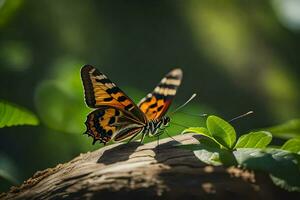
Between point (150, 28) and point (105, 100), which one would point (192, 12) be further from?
point (105, 100)

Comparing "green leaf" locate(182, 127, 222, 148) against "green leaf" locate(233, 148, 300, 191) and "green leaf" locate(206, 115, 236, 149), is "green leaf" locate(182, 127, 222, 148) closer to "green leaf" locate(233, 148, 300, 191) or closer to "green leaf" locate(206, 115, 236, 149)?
"green leaf" locate(206, 115, 236, 149)

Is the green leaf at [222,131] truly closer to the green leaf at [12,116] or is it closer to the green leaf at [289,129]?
the green leaf at [289,129]

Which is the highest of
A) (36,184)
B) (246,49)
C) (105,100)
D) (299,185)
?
(246,49)

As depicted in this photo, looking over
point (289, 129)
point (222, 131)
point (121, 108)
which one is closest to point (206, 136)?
point (222, 131)

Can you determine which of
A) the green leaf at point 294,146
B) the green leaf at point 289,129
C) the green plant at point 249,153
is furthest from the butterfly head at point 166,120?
the green leaf at point 294,146

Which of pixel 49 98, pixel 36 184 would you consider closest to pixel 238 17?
pixel 49 98

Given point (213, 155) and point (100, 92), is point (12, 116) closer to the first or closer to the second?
point (100, 92)
